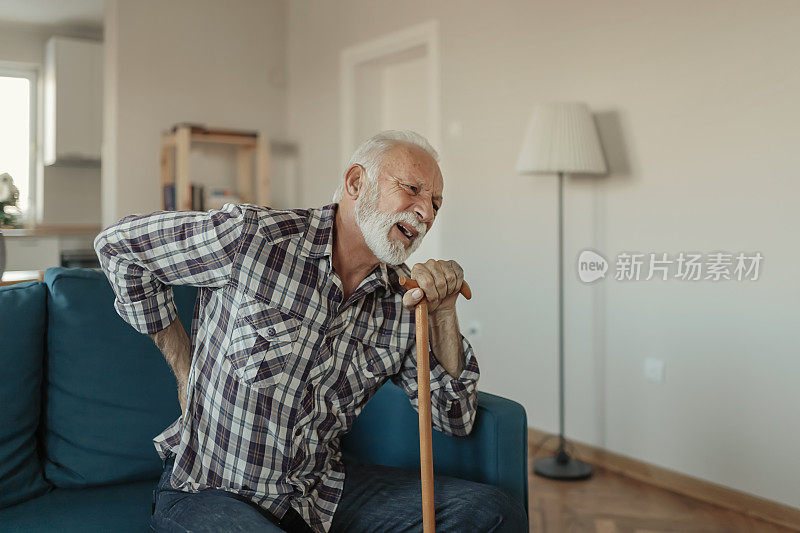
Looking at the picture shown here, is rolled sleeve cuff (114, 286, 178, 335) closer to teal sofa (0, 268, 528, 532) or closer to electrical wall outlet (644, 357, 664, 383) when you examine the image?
teal sofa (0, 268, 528, 532)

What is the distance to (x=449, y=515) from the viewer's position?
1562 millimetres

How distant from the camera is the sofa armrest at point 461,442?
5.55 feet

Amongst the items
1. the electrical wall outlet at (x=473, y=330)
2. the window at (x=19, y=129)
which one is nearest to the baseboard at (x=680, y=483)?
the electrical wall outlet at (x=473, y=330)

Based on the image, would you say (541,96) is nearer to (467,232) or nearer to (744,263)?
(467,232)

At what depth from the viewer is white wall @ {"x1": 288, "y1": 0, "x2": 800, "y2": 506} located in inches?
110

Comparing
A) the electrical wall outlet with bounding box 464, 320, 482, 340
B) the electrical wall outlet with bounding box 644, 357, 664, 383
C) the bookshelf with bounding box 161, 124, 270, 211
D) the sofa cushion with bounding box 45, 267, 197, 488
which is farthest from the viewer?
the bookshelf with bounding box 161, 124, 270, 211

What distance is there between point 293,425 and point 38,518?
55 cm

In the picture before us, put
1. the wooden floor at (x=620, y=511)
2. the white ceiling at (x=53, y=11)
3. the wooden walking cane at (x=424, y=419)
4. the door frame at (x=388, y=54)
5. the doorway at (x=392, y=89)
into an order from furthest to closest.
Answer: the white ceiling at (x=53, y=11), the doorway at (x=392, y=89), the door frame at (x=388, y=54), the wooden floor at (x=620, y=511), the wooden walking cane at (x=424, y=419)

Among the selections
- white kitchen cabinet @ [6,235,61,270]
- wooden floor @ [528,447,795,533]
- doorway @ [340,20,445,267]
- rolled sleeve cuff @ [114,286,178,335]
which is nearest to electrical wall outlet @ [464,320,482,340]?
doorway @ [340,20,445,267]

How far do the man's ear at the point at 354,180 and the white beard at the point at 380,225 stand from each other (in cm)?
3

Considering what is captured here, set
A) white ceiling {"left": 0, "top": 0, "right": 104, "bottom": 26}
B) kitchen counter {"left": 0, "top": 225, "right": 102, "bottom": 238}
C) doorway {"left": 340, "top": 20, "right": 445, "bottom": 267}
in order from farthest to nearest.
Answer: white ceiling {"left": 0, "top": 0, "right": 104, "bottom": 26}, kitchen counter {"left": 0, "top": 225, "right": 102, "bottom": 238}, doorway {"left": 340, "top": 20, "right": 445, "bottom": 267}

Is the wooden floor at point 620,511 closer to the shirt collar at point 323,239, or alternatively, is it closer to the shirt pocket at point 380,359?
the shirt pocket at point 380,359

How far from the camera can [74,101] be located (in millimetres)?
6488

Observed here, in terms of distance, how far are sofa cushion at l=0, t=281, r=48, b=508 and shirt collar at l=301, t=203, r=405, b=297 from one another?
651 millimetres
